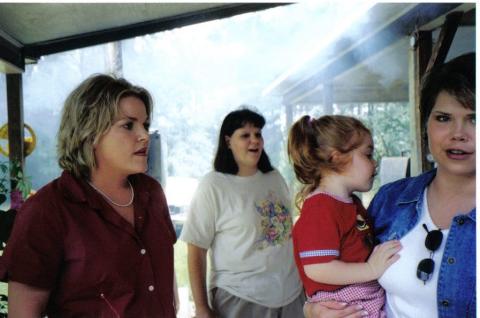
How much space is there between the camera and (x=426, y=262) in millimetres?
1183

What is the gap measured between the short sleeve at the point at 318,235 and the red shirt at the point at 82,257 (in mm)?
461

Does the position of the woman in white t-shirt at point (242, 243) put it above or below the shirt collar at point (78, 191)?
below

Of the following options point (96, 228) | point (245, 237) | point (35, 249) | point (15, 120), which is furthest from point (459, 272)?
point (15, 120)

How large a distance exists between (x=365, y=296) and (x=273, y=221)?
0.96 meters

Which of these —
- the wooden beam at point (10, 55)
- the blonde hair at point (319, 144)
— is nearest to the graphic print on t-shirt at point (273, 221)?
the blonde hair at point (319, 144)

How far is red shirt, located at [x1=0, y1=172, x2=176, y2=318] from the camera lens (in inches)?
48.2

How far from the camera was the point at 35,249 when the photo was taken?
1218 millimetres

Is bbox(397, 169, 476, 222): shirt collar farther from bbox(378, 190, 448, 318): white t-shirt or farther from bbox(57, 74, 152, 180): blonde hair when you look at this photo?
bbox(57, 74, 152, 180): blonde hair

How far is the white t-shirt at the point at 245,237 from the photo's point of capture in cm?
228

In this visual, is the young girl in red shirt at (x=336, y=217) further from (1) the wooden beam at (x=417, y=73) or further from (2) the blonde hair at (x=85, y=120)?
(1) the wooden beam at (x=417, y=73)

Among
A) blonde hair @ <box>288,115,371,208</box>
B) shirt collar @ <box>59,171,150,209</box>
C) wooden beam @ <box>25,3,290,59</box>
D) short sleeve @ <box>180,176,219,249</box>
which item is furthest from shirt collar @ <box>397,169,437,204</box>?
wooden beam @ <box>25,3,290,59</box>

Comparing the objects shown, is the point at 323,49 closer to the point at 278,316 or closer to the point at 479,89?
the point at 278,316

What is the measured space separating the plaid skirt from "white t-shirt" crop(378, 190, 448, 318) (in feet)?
0.31

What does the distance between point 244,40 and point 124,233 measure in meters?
17.1
